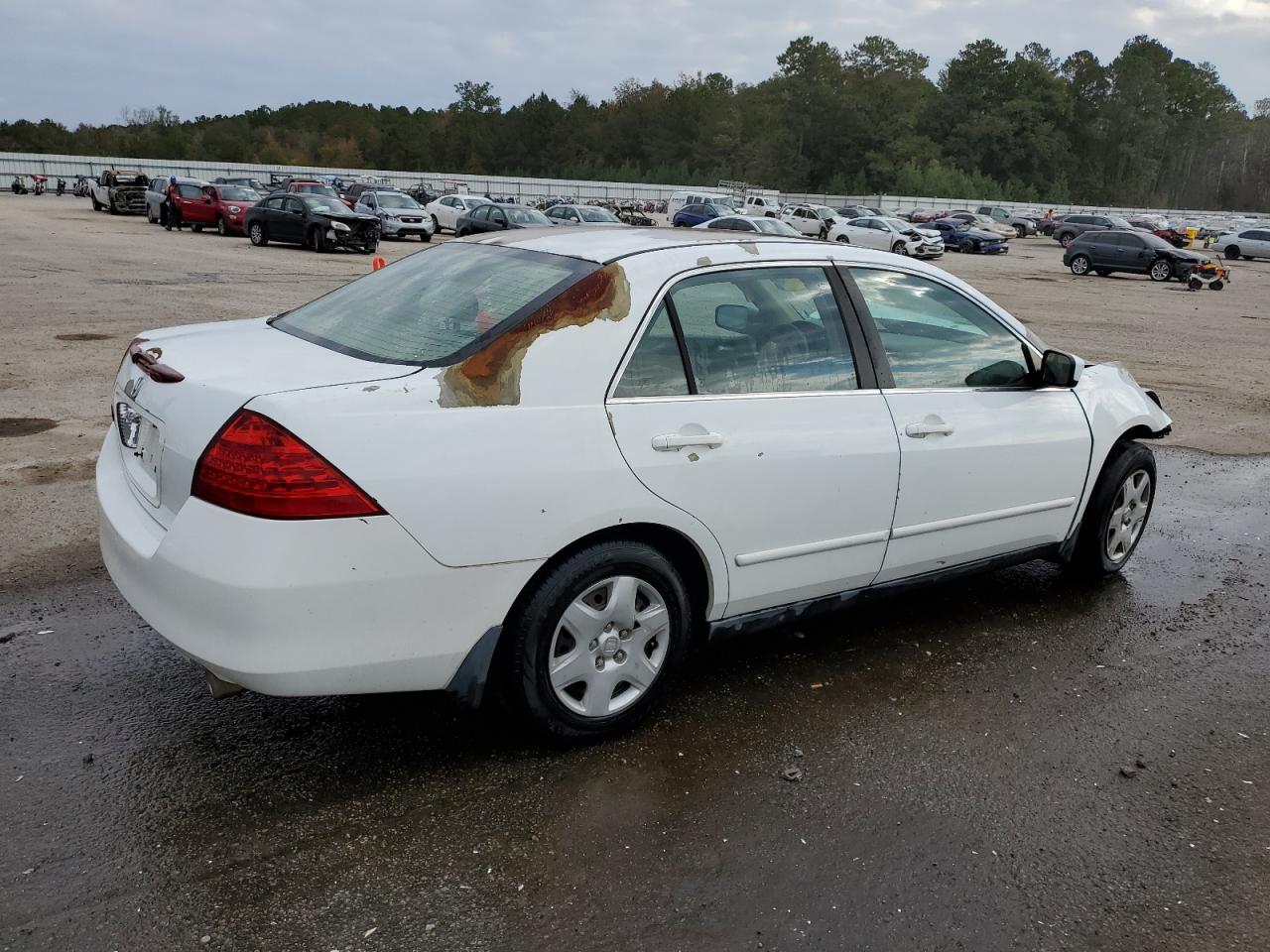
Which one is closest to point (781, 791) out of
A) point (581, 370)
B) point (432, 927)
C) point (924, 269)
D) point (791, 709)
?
point (791, 709)

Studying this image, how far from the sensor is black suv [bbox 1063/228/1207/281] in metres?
31.4

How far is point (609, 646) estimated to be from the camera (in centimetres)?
325

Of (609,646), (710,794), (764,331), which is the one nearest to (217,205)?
(764,331)

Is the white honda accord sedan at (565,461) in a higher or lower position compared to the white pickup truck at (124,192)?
lower

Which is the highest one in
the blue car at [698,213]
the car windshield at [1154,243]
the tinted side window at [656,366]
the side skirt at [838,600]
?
the blue car at [698,213]

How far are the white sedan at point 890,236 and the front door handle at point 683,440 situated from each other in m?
35.0

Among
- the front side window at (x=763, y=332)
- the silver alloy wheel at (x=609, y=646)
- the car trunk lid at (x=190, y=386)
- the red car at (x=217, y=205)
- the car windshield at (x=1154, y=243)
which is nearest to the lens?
the car trunk lid at (x=190, y=386)

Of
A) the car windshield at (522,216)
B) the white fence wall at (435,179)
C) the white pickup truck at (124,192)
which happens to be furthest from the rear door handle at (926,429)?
the white fence wall at (435,179)

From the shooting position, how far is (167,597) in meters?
2.84

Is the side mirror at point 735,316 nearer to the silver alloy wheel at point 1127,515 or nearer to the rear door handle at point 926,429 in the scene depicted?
the rear door handle at point 926,429

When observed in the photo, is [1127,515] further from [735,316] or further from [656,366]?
[656,366]

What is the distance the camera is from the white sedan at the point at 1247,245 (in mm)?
47312

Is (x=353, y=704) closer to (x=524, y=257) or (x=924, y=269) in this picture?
(x=524, y=257)

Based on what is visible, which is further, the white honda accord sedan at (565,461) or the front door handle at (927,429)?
the front door handle at (927,429)
